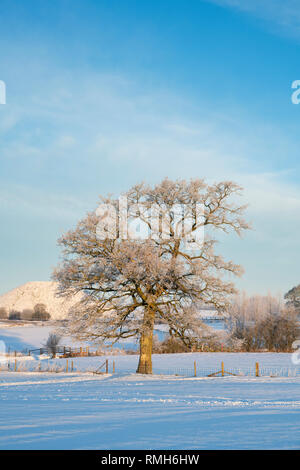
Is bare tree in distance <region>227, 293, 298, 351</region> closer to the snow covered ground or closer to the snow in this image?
the snow

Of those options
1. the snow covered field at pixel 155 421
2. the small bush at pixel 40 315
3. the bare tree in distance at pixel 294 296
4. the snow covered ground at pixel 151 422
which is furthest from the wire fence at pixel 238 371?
the small bush at pixel 40 315

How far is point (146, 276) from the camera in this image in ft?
85.3

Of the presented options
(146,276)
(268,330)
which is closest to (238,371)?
(146,276)

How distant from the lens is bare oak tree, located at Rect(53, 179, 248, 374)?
2702cm

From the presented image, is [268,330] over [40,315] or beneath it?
beneath

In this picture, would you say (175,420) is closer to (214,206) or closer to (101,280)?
(101,280)

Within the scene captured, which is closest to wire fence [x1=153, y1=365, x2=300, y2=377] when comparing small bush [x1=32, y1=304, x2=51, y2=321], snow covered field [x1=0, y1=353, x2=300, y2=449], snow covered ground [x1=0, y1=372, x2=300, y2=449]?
snow covered field [x1=0, y1=353, x2=300, y2=449]

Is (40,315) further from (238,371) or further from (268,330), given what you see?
(238,371)

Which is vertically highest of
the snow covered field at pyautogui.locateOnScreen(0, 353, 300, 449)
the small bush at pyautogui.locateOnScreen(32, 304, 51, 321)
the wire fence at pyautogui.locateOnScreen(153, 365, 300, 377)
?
the small bush at pyautogui.locateOnScreen(32, 304, 51, 321)

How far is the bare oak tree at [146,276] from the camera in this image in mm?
27016

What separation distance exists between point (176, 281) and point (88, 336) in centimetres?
586

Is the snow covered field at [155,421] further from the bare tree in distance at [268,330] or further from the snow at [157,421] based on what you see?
the bare tree in distance at [268,330]
